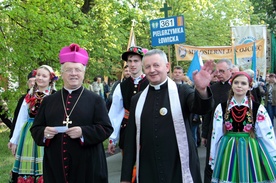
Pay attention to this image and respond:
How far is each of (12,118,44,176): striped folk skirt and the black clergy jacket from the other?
2.17 meters

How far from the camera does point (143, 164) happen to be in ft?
12.1

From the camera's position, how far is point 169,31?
10477mm

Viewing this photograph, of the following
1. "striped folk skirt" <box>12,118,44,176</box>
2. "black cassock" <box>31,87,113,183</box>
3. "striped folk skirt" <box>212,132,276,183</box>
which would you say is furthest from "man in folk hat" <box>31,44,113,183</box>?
"striped folk skirt" <box>212,132,276,183</box>

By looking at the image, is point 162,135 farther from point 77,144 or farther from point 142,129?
point 77,144

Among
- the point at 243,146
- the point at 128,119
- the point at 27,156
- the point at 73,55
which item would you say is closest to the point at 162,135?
the point at 128,119

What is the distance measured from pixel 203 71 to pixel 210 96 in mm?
210

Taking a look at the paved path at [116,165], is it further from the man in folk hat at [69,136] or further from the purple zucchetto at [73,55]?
the purple zucchetto at [73,55]

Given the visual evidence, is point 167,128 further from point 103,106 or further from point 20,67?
point 20,67

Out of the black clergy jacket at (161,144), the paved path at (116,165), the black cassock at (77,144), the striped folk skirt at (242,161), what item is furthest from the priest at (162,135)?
the paved path at (116,165)

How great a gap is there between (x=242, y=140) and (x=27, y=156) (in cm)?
277

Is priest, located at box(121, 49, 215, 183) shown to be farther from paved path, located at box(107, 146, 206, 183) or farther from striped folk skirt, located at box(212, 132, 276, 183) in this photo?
paved path, located at box(107, 146, 206, 183)

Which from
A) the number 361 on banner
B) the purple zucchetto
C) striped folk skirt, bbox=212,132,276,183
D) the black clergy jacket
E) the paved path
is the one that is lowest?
the paved path

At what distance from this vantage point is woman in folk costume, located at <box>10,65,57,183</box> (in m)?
5.53

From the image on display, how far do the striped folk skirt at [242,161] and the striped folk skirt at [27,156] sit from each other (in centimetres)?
229
